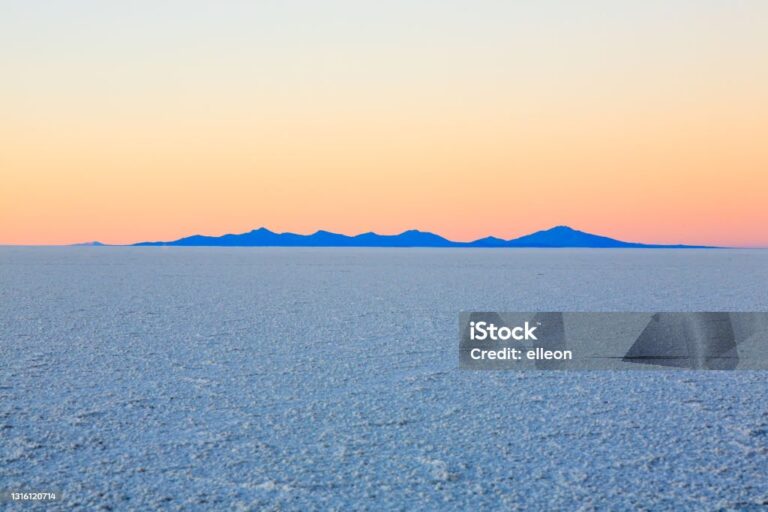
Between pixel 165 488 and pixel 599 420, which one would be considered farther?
pixel 599 420

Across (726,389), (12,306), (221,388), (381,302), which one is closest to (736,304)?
(381,302)

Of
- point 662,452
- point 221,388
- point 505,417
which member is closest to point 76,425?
point 221,388

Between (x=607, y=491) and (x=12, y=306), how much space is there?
11270mm

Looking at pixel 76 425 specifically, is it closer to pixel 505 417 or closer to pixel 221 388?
pixel 221 388

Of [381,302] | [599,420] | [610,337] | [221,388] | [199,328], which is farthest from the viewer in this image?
[381,302]

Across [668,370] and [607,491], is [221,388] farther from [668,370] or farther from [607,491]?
[668,370]

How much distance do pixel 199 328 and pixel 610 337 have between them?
16.7 ft

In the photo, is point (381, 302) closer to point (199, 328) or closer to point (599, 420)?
point (199, 328)

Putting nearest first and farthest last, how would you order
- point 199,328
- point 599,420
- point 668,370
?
1. point 599,420
2. point 668,370
3. point 199,328

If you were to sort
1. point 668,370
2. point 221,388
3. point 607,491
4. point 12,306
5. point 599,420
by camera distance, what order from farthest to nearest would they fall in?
point 12,306
point 668,370
point 221,388
point 599,420
point 607,491

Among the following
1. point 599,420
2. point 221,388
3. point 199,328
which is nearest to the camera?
point 599,420

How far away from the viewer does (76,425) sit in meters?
4.57

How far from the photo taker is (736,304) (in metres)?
12.3

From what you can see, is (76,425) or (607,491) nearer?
(607,491)
